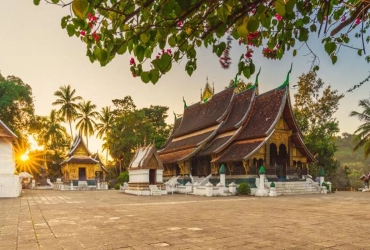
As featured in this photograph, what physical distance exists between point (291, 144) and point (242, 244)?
59.9 ft

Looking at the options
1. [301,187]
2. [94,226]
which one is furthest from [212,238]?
[301,187]

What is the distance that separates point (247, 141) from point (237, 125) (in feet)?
4.54

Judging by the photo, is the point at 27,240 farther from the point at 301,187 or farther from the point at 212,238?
the point at 301,187

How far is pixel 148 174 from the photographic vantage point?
66.1ft

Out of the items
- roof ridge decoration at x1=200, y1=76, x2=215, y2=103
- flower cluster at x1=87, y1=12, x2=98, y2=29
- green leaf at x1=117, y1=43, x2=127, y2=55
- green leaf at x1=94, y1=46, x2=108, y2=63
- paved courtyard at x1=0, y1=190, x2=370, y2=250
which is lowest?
paved courtyard at x1=0, y1=190, x2=370, y2=250

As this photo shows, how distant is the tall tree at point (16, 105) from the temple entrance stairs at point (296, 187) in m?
23.1

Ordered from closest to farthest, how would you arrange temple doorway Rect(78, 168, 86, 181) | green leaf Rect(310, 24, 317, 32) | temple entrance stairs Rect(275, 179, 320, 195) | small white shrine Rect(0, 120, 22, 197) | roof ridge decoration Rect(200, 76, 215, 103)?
green leaf Rect(310, 24, 317, 32)
small white shrine Rect(0, 120, 22, 197)
temple entrance stairs Rect(275, 179, 320, 195)
roof ridge decoration Rect(200, 76, 215, 103)
temple doorway Rect(78, 168, 86, 181)

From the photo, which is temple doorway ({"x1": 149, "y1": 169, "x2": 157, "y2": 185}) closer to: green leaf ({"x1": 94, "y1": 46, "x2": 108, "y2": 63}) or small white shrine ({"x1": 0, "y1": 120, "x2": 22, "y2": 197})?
small white shrine ({"x1": 0, "y1": 120, "x2": 22, "y2": 197})

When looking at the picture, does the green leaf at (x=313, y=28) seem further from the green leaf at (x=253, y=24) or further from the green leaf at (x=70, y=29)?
the green leaf at (x=70, y=29)

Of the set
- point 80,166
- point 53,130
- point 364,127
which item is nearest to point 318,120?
point 364,127

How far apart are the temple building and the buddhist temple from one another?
38.0ft

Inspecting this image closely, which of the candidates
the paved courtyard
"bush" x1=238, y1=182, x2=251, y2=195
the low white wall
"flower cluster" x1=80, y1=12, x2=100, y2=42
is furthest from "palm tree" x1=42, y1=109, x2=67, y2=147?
"flower cluster" x1=80, y1=12, x2=100, y2=42

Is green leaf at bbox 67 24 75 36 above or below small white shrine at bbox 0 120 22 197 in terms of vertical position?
above

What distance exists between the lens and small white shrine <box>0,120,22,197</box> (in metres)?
16.8
